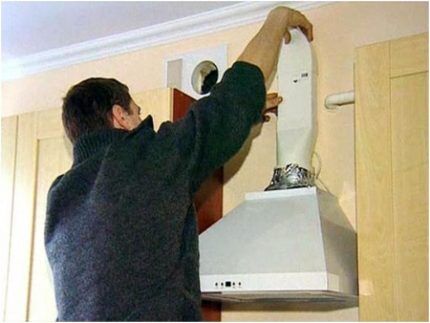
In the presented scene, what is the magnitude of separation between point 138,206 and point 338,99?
0.71 m

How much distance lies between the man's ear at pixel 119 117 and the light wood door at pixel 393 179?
48 centimetres

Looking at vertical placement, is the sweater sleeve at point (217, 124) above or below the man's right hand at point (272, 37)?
below

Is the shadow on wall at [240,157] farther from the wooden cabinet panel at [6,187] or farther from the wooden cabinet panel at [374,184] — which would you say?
the wooden cabinet panel at [6,187]

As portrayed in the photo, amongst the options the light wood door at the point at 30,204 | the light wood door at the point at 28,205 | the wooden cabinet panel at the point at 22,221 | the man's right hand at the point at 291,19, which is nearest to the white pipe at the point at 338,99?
the man's right hand at the point at 291,19

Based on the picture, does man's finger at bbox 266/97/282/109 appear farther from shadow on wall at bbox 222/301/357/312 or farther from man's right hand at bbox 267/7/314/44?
shadow on wall at bbox 222/301/357/312

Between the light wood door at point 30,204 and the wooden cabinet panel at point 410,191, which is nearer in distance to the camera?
the wooden cabinet panel at point 410,191

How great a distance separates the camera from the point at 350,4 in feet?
6.19

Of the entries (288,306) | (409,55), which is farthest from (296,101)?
(288,306)

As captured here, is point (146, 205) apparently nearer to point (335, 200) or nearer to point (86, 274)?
point (86, 274)

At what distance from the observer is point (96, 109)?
4.75ft

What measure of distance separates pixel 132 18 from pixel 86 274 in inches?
39.4

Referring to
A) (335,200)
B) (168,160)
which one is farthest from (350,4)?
(168,160)

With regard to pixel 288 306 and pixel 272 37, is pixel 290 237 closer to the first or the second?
pixel 288 306

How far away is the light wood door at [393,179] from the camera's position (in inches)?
56.4
